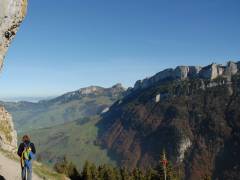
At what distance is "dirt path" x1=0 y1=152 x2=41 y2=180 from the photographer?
32094mm

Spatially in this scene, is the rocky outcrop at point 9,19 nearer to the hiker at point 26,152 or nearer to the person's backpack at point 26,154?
the hiker at point 26,152

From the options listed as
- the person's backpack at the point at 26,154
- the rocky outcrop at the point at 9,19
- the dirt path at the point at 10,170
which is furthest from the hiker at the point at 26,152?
the rocky outcrop at the point at 9,19

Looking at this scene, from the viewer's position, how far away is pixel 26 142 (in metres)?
24.6

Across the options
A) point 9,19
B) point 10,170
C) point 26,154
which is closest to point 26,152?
point 26,154

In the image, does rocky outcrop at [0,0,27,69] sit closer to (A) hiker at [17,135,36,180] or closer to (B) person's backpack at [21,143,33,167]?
(A) hiker at [17,135,36,180]

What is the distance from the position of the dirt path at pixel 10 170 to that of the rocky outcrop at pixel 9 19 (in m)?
9.57

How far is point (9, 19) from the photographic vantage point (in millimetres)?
29094

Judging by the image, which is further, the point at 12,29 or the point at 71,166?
the point at 71,166

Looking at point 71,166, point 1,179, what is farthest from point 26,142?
point 71,166

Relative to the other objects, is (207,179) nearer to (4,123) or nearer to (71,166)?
(71,166)

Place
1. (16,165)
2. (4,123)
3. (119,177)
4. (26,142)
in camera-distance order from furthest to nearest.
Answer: (119,177)
(4,123)
(16,165)
(26,142)

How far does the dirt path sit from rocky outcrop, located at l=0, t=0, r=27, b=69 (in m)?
9.57

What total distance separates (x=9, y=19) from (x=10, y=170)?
14407 millimetres

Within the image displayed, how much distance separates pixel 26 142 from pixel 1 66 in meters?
10.2
